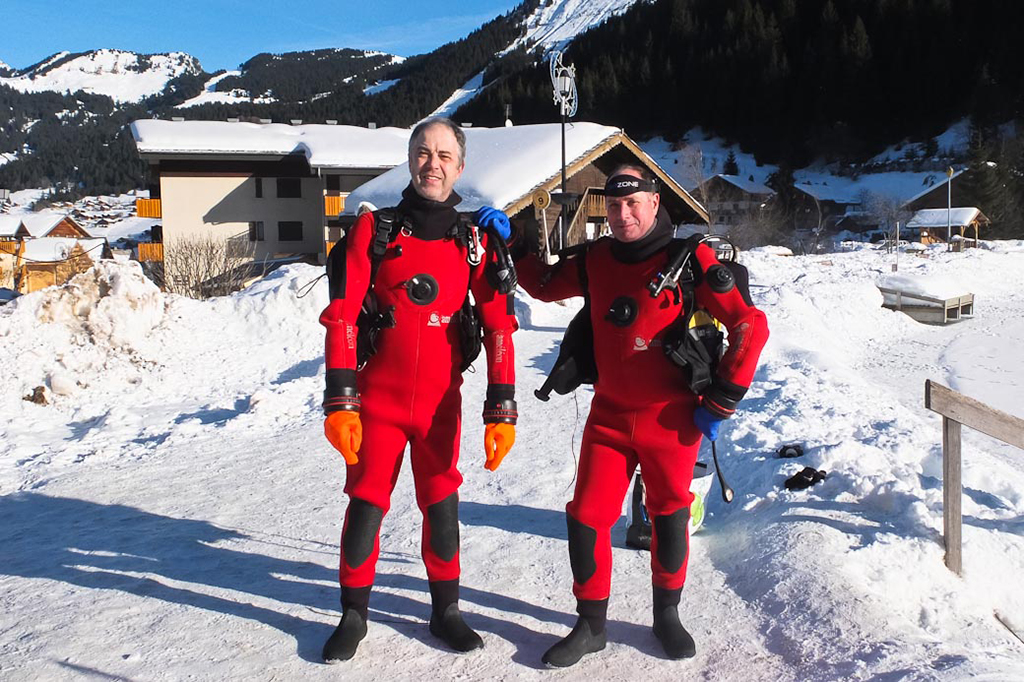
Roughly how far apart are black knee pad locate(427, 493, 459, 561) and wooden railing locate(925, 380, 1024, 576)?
2129 millimetres

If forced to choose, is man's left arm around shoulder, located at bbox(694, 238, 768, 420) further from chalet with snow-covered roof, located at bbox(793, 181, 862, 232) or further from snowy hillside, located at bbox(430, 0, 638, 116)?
snowy hillside, located at bbox(430, 0, 638, 116)

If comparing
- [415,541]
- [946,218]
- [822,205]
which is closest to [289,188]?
[415,541]

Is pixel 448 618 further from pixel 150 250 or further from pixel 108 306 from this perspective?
pixel 150 250

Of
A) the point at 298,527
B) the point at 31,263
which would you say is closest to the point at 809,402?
the point at 298,527

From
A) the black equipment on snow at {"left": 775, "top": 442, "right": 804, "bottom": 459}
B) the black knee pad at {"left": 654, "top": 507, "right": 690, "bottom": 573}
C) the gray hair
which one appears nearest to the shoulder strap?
the gray hair

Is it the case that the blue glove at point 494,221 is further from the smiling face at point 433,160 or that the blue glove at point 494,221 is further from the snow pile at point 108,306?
the snow pile at point 108,306

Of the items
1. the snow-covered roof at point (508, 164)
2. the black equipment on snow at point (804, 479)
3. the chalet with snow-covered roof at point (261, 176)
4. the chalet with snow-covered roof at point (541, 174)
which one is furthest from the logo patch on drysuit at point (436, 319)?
the chalet with snow-covered roof at point (261, 176)

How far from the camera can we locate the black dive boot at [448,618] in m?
3.07

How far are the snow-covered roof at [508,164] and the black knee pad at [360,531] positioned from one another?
13545 millimetres

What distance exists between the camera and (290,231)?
36062 mm

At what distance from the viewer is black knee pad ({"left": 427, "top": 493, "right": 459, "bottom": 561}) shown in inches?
124

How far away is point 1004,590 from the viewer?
11.6 ft

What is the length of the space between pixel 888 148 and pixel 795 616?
255 feet

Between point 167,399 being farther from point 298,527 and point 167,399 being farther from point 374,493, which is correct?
point 374,493
